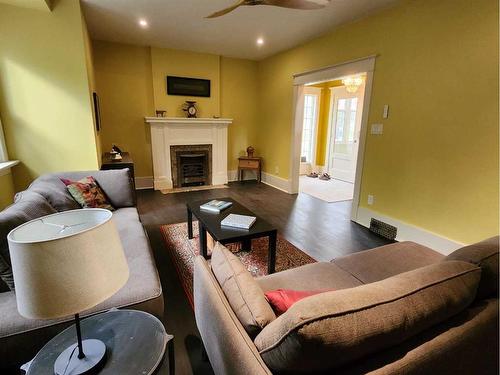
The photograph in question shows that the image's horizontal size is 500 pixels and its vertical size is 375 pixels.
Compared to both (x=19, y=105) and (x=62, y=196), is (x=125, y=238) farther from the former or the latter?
(x=19, y=105)

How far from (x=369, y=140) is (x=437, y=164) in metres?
0.87

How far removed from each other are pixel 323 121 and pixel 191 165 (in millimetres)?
3734

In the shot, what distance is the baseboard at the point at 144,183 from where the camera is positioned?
5203 mm

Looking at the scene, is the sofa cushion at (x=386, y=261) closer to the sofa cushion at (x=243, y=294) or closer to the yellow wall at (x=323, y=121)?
the sofa cushion at (x=243, y=294)

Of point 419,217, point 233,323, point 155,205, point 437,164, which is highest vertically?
point 437,164

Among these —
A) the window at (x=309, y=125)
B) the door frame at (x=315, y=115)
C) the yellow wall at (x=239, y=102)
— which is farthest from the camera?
the window at (x=309, y=125)

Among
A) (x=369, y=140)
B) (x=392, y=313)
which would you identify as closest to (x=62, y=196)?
(x=392, y=313)

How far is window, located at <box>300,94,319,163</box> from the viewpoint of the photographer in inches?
Result: 265

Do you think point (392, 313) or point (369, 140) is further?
point (369, 140)

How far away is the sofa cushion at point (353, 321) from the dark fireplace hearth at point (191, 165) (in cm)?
480

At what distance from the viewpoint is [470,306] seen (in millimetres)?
958

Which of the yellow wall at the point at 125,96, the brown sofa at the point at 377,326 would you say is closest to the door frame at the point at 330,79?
the brown sofa at the point at 377,326

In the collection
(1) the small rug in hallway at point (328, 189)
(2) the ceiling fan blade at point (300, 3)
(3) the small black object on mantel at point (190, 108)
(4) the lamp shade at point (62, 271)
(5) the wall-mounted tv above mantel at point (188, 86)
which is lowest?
(1) the small rug in hallway at point (328, 189)

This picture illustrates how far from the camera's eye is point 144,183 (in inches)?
207
